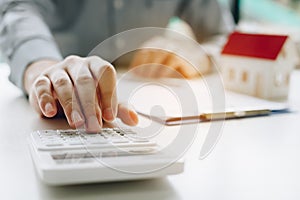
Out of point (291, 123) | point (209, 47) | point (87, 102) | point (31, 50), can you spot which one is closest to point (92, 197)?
point (87, 102)

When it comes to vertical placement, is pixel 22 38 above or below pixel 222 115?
above

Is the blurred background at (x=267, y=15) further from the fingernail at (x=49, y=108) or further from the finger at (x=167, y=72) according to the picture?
the fingernail at (x=49, y=108)

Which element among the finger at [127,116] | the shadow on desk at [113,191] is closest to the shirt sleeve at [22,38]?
the finger at [127,116]

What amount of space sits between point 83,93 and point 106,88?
1.3 inches

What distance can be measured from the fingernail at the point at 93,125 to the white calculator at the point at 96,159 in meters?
0.03

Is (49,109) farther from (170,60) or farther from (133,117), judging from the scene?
(170,60)

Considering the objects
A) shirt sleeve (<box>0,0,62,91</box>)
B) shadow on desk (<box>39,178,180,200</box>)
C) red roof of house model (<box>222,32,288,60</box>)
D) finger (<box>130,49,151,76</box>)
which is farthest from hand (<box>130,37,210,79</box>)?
shadow on desk (<box>39,178,180,200</box>)

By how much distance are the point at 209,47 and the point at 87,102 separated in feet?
2.32

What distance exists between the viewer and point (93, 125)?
0.56 m

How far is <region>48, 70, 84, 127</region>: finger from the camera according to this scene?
575 millimetres

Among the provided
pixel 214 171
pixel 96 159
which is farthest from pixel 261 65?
pixel 96 159

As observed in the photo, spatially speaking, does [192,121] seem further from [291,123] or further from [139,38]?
[139,38]

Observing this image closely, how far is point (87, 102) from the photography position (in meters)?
0.57

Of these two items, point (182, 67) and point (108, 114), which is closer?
point (108, 114)
